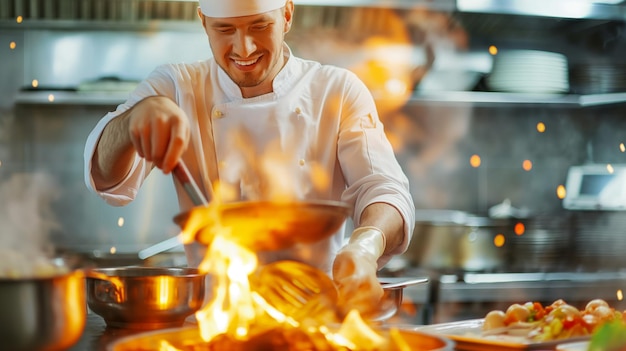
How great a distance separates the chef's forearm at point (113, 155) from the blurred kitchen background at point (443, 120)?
1.61 metres

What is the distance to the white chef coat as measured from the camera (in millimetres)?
2113

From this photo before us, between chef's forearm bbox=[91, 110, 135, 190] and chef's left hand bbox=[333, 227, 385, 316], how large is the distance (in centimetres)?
53

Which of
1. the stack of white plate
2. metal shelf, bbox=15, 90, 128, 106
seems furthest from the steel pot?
metal shelf, bbox=15, 90, 128, 106

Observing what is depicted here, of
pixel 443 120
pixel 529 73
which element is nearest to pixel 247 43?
pixel 529 73

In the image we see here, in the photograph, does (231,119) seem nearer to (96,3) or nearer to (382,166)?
(382,166)

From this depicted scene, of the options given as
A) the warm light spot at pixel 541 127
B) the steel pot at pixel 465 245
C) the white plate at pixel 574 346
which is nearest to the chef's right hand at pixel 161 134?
the white plate at pixel 574 346

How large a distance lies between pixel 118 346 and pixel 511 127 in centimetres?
386

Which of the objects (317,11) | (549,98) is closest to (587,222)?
(549,98)

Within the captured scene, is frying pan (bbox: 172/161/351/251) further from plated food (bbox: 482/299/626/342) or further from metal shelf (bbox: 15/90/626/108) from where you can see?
metal shelf (bbox: 15/90/626/108)

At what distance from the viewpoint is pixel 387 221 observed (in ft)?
5.97

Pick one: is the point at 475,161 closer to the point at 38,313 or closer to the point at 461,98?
the point at 461,98

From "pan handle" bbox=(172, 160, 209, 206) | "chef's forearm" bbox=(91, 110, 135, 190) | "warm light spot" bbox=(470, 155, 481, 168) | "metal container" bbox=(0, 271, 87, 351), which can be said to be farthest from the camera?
"warm light spot" bbox=(470, 155, 481, 168)

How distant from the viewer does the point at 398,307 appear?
1573 mm

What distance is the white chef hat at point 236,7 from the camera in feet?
6.45
